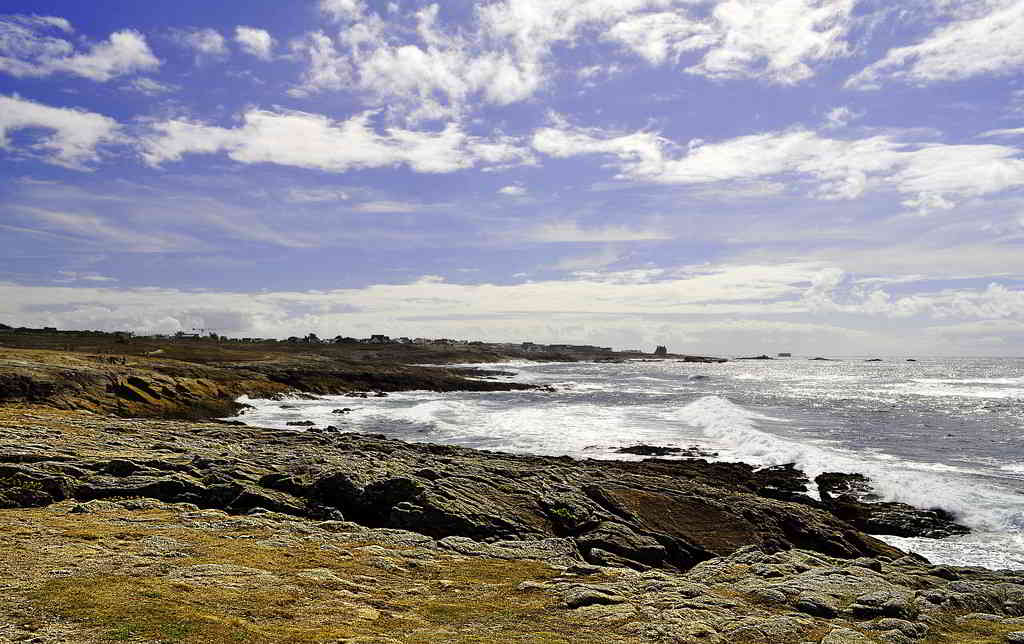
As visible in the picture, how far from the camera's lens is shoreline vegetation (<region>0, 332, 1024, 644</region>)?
29.7 feet

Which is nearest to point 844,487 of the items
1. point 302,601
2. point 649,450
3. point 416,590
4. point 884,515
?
point 884,515

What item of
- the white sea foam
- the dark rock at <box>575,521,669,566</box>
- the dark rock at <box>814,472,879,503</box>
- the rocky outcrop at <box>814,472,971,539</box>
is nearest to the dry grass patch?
the dark rock at <box>575,521,669,566</box>

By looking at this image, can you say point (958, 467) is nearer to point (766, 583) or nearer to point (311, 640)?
point (766, 583)

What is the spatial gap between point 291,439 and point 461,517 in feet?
42.3

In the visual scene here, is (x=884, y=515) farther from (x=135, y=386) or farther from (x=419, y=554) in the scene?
(x=135, y=386)

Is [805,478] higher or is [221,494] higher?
[221,494]

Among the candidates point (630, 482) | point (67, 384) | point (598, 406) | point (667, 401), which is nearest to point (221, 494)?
point (630, 482)

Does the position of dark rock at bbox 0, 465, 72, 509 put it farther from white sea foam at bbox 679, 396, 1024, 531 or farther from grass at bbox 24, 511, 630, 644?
white sea foam at bbox 679, 396, 1024, 531

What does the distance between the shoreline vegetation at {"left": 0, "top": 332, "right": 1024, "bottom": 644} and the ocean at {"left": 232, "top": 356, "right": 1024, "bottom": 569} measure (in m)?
2.24

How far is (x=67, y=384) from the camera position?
37875 millimetres

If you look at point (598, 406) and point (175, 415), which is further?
point (598, 406)

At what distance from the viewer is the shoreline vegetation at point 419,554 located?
29.7 feet

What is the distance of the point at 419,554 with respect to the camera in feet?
42.1

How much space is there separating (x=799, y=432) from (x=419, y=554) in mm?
38518
